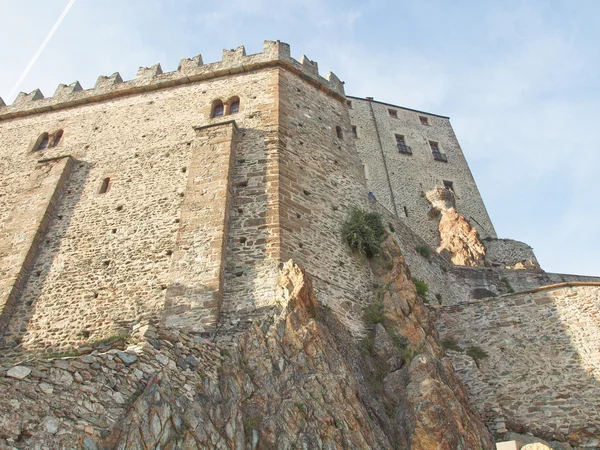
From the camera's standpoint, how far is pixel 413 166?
2800cm

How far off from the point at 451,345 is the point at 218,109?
357 inches

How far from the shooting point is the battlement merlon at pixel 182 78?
15664mm

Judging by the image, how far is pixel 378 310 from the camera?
1051cm

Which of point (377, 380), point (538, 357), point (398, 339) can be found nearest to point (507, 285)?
point (538, 357)

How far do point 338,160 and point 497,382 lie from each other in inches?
269

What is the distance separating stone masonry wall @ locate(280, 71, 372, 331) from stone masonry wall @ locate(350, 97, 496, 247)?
10.2m

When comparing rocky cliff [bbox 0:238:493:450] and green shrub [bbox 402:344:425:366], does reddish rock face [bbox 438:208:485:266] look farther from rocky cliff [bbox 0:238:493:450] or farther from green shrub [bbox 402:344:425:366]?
rocky cliff [bbox 0:238:493:450]

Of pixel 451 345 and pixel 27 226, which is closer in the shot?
pixel 451 345

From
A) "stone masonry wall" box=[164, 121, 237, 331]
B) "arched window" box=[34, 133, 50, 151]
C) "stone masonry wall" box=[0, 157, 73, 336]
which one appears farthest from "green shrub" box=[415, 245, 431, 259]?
"arched window" box=[34, 133, 50, 151]

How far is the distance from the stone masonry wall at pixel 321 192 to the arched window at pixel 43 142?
7.48 metres

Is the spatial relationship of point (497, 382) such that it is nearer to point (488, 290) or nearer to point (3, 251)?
point (488, 290)

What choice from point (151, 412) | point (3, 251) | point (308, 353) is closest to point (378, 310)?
point (308, 353)

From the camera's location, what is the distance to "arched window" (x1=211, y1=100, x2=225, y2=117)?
14518mm

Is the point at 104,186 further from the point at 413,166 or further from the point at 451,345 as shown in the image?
the point at 413,166
